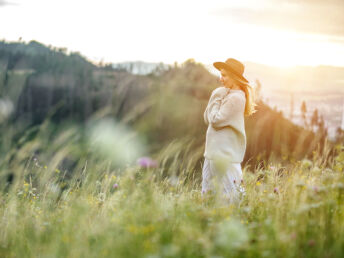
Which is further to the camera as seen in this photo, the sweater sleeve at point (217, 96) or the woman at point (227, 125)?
the sweater sleeve at point (217, 96)

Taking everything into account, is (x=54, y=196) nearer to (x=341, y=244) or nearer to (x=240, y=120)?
(x=240, y=120)

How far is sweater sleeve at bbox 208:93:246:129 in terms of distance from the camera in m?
3.72

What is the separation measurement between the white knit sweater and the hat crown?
0.78 ft

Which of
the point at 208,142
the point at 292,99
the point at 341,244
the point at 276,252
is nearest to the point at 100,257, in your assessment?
the point at 276,252

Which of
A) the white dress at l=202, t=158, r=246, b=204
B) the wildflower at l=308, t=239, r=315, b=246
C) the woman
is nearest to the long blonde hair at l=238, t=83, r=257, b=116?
the woman

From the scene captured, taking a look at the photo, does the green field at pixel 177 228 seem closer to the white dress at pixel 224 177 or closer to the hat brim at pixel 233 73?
the white dress at pixel 224 177

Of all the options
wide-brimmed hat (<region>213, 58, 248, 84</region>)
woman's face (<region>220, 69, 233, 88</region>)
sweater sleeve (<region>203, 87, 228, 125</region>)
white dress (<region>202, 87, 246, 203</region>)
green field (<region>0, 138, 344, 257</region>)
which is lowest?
green field (<region>0, 138, 344, 257</region>)

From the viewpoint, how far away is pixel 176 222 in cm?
248

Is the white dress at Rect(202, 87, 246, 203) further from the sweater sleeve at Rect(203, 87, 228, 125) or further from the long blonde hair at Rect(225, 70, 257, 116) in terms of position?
the long blonde hair at Rect(225, 70, 257, 116)

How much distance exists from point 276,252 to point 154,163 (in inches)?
33.6

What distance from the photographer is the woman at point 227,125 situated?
3.73 metres

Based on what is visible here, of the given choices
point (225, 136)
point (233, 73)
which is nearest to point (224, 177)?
point (225, 136)

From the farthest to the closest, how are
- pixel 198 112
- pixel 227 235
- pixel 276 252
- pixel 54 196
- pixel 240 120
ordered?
1. pixel 198 112
2. pixel 240 120
3. pixel 54 196
4. pixel 276 252
5. pixel 227 235

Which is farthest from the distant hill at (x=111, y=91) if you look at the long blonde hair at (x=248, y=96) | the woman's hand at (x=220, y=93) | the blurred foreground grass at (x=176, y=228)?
the blurred foreground grass at (x=176, y=228)
